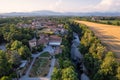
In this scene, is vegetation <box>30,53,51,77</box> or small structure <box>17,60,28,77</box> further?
vegetation <box>30,53,51,77</box>

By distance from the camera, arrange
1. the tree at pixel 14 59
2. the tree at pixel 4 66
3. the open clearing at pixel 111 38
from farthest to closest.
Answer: the open clearing at pixel 111 38, the tree at pixel 14 59, the tree at pixel 4 66

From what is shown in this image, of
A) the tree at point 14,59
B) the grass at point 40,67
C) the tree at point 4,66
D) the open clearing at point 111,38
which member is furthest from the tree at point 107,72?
the tree at point 14,59

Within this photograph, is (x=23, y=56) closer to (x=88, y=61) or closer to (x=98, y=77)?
(x=88, y=61)

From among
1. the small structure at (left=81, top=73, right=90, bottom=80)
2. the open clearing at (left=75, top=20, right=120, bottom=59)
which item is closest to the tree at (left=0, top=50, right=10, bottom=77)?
the small structure at (left=81, top=73, right=90, bottom=80)

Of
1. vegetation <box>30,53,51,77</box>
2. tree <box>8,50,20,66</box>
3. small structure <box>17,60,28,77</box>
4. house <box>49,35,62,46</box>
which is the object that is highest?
tree <box>8,50,20,66</box>

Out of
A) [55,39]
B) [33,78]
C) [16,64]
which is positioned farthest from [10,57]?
[55,39]

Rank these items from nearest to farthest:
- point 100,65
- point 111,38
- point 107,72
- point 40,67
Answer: point 107,72 → point 100,65 → point 40,67 → point 111,38

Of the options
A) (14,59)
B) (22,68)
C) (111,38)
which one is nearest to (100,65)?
(22,68)

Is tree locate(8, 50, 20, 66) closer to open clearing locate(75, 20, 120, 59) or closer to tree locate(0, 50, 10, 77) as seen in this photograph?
tree locate(0, 50, 10, 77)

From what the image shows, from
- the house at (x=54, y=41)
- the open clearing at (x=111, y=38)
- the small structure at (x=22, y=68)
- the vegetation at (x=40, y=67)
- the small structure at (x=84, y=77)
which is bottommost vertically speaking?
the open clearing at (x=111, y=38)

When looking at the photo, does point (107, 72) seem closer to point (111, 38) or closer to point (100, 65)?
point (100, 65)

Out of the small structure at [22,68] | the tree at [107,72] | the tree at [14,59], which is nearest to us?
the tree at [107,72]

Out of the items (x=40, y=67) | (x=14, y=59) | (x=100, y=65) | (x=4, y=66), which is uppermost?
(x=100, y=65)

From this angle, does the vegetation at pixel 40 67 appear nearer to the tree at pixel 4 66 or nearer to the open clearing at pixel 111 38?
the tree at pixel 4 66
